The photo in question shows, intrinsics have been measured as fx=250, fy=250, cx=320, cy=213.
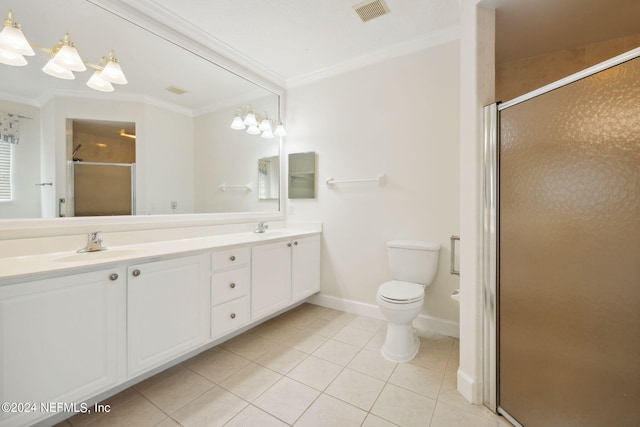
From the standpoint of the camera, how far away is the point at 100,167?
1623mm

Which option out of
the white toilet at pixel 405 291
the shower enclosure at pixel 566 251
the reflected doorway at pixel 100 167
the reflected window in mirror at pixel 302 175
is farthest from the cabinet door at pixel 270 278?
the shower enclosure at pixel 566 251

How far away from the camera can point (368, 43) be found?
2209 mm

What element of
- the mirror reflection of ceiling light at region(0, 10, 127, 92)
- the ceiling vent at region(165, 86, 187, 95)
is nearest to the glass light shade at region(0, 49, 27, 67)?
the mirror reflection of ceiling light at region(0, 10, 127, 92)

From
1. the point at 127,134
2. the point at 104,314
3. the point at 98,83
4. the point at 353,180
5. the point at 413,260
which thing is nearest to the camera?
the point at 104,314

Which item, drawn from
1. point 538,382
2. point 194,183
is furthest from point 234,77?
point 538,382

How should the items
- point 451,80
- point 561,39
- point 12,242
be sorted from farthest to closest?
point 451,80
point 561,39
point 12,242

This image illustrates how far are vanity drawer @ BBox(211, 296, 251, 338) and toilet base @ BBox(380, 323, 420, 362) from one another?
1.07 m

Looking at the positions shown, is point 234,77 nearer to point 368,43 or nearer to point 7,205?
point 368,43

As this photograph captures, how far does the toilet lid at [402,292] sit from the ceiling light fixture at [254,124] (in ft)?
6.38

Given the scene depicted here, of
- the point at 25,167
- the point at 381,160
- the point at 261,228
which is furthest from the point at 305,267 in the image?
the point at 25,167

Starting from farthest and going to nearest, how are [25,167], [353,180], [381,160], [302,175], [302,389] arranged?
[302,175], [353,180], [381,160], [302,389], [25,167]

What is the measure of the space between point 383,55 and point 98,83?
2214mm

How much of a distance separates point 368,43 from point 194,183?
6.41 feet

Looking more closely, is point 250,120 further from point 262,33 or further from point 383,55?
point 383,55
